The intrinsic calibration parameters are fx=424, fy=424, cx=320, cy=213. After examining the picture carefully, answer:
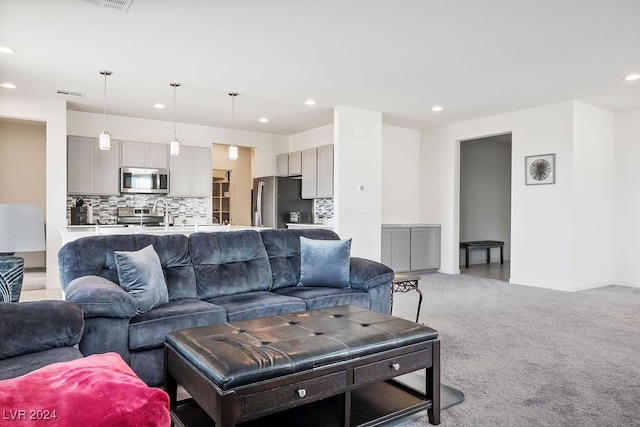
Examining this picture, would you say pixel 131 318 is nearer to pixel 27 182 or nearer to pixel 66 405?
pixel 66 405

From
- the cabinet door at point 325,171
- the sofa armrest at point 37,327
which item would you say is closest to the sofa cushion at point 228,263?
the sofa armrest at point 37,327

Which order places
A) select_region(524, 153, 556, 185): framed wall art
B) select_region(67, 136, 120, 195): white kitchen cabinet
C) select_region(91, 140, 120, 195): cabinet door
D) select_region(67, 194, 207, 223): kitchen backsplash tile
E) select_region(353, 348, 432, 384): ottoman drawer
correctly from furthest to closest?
select_region(67, 194, 207, 223): kitchen backsplash tile → select_region(91, 140, 120, 195): cabinet door → select_region(67, 136, 120, 195): white kitchen cabinet → select_region(524, 153, 556, 185): framed wall art → select_region(353, 348, 432, 384): ottoman drawer

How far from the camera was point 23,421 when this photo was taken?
0.76 meters

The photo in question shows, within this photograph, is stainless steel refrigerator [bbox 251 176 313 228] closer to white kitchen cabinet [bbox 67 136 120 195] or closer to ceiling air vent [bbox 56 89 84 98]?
white kitchen cabinet [bbox 67 136 120 195]

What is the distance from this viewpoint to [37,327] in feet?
6.18

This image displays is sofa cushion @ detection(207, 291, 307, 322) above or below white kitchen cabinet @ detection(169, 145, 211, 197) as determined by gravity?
below

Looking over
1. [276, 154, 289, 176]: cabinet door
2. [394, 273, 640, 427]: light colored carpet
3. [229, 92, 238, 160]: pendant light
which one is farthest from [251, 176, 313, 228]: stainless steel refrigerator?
[394, 273, 640, 427]: light colored carpet

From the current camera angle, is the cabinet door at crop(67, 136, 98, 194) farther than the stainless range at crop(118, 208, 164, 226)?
No

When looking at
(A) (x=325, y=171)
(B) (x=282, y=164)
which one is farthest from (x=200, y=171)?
(A) (x=325, y=171)

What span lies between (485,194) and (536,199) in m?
3.00

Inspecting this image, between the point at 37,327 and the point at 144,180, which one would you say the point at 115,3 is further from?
the point at 144,180

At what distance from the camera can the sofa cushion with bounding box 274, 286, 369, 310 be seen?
3.21 m

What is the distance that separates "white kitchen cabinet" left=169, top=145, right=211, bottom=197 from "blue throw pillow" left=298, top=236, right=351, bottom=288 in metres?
4.26

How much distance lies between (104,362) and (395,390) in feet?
5.22
